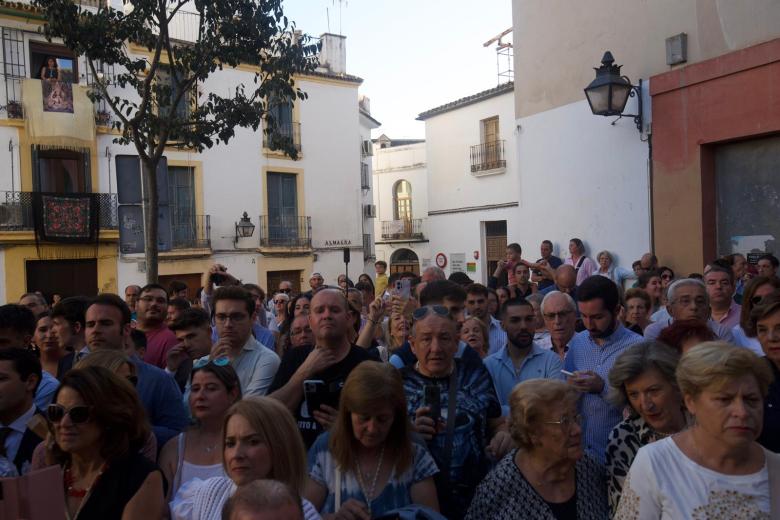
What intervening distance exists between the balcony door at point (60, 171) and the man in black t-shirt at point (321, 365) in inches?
666

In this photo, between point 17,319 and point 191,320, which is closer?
point 17,319

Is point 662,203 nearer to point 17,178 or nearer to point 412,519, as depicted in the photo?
point 412,519

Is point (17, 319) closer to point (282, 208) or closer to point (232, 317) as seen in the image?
point (232, 317)

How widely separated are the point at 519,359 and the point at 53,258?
670 inches

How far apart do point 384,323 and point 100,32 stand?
517cm

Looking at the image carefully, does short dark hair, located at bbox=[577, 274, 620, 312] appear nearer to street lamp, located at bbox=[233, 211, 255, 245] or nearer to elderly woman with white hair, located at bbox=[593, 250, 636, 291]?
elderly woman with white hair, located at bbox=[593, 250, 636, 291]

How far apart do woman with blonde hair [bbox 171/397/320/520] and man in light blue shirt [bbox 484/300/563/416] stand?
1.84 meters

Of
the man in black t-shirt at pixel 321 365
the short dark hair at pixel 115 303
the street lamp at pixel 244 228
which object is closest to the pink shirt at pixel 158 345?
the short dark hair at pixel 115 303

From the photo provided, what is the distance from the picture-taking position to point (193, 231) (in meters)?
21.1

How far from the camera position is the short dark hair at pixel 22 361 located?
3.38m

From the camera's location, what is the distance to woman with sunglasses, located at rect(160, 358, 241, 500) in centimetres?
308

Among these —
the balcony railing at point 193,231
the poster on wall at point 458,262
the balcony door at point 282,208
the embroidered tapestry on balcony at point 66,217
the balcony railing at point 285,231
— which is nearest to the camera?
the embroidered tapestry on balcony at point 66,217

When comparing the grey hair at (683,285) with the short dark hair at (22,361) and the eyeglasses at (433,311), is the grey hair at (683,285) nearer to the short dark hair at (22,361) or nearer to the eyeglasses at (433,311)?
the eyeglasses at (433,311)

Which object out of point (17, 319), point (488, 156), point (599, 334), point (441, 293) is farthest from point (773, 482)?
point (488, 156)
